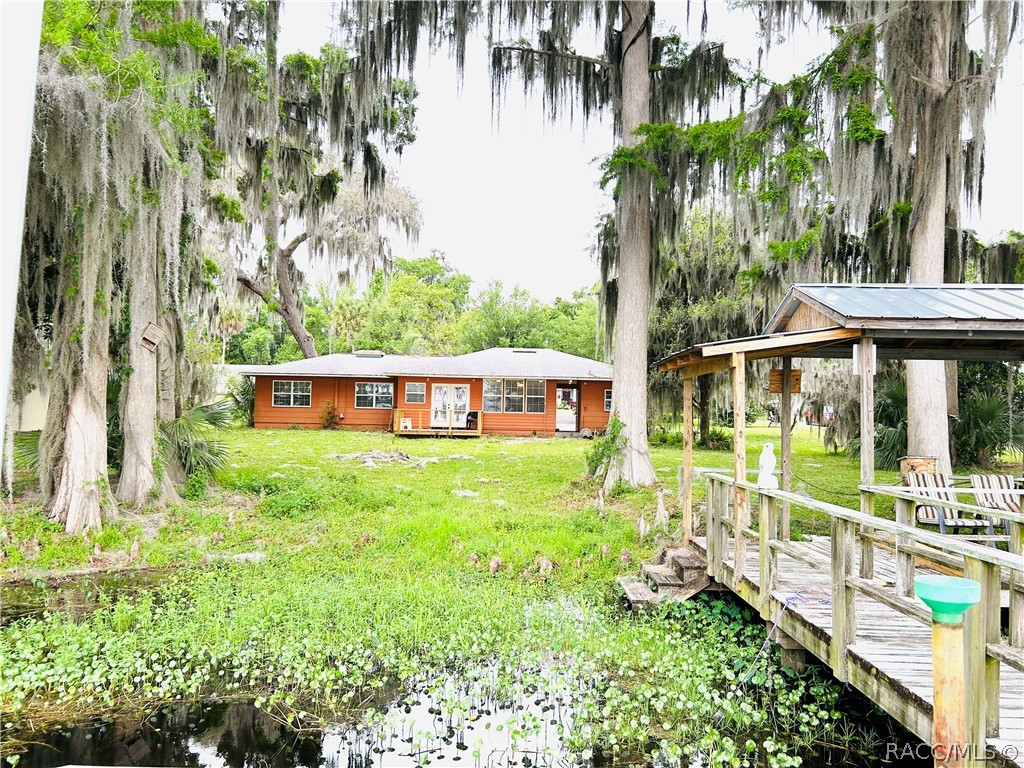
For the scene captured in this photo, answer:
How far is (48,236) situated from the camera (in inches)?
301

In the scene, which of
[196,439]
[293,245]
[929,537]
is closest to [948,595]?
[929,537]

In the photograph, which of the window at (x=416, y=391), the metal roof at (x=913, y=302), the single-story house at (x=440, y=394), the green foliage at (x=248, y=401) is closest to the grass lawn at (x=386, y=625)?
the metal roof at (x=913, y=302)

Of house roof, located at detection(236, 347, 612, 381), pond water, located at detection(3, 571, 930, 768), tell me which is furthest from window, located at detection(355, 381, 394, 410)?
pond water, located at detection(3, 571, 930, 768)

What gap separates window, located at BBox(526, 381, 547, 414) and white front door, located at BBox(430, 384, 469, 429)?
2.04 m

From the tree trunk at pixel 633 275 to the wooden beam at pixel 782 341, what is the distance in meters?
5.41

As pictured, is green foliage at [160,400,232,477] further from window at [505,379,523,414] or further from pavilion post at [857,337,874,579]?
window at [505,379,523,414]

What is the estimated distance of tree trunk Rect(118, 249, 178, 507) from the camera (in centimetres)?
835

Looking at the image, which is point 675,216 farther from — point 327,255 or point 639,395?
point 327,255

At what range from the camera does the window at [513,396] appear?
2130 centimetres

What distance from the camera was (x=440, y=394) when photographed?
2130 cm

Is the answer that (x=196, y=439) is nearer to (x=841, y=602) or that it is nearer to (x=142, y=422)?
(x=142, y=422)

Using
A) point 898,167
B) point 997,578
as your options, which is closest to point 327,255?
point 898,167

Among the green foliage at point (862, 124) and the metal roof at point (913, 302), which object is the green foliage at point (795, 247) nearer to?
the green foliage at point (862, 124)

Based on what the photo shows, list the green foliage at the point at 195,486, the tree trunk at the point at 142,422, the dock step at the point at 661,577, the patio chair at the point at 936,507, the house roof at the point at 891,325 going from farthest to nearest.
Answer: the green foliage at the point at 195,486, the tree trunk at the point at 142,422, the dock step at the point at 661,577, the patio chair at the point at 936,507, the house roof at the point at 891,325
